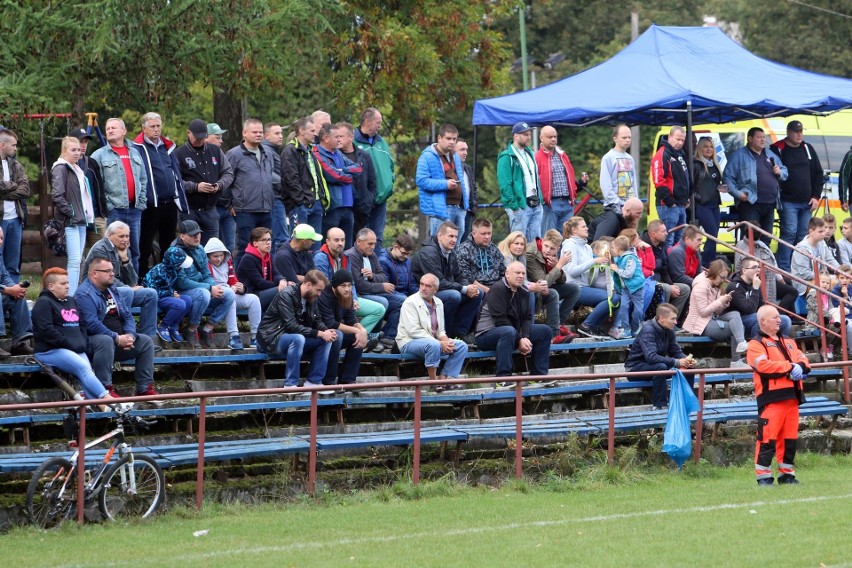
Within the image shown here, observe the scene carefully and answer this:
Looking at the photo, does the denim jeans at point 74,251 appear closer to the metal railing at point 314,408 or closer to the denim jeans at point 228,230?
the denim jeans at point 228,230

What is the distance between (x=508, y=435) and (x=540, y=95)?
Answer: 794cm

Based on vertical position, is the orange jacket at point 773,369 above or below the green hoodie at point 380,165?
below

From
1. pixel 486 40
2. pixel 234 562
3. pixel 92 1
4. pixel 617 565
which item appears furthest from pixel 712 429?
pixel 486 40

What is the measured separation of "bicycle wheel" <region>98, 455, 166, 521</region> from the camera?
11.3 meters

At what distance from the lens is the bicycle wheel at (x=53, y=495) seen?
11.0 m

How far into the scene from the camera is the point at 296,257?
15656 millimetres

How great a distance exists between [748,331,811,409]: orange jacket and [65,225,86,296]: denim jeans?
690cm

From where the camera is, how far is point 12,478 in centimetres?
1203

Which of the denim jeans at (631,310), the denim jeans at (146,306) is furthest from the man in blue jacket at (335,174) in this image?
the denim jeans at (631,310)

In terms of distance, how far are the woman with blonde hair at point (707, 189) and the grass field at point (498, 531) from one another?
273 inches

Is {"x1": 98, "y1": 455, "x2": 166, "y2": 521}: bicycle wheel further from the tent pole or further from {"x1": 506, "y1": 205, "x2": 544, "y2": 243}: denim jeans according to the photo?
the tent pole

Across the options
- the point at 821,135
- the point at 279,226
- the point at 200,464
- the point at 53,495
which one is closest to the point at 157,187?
the point at 279,226

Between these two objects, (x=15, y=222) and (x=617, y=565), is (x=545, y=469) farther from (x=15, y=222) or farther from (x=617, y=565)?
(x=15, y=222)

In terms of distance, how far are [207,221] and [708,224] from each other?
7598 millimetres
